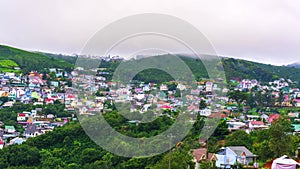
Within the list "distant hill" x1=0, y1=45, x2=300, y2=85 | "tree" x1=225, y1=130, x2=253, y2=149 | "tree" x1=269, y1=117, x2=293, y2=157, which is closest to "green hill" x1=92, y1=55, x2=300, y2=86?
"distant hill" x1=0, y1=45, x2=300, y2=85

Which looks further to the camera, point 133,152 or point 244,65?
point 244,65

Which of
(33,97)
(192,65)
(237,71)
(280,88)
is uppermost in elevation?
(192,65)

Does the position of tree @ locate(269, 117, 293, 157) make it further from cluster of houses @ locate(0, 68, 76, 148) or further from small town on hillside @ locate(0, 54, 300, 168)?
cluster of houses @ locate(0, 68, 76, 148)

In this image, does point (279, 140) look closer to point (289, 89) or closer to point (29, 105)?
point (29, 105)

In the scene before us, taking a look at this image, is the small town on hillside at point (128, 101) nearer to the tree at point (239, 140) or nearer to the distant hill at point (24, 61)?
the distant hill at point (24, 61)

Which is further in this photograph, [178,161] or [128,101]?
[128,101]

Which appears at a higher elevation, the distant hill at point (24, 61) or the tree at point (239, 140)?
the distant hill at point (24, 61)

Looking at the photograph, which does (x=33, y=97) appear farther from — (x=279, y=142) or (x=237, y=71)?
(x=279, y=142)

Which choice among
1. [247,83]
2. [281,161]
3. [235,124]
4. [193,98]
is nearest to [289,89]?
[247,83]

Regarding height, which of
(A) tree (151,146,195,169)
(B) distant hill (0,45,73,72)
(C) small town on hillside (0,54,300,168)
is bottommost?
(A) tree (151,146,195,169)

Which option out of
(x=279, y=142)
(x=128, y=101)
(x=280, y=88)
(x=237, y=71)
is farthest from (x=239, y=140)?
(x=237, y=71)

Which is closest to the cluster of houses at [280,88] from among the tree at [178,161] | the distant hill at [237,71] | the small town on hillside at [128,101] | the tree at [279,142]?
the small town on hillside at [128,101]
